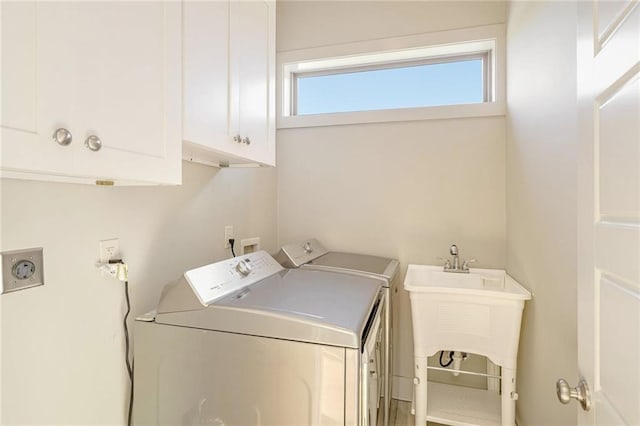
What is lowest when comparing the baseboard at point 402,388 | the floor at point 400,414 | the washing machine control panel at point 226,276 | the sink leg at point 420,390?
the floor at point 400,414

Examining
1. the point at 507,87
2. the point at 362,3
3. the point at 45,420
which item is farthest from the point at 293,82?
the point at 45,420

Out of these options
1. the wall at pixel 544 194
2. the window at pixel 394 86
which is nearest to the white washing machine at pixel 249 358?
the wall at pixel 544 194

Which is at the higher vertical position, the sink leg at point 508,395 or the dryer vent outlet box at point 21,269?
the dryer vent outlet box at point 21,269

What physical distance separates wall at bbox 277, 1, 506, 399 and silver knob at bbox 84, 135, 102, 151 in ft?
6.13

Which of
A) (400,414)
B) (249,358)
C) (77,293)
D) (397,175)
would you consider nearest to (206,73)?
(77,293)

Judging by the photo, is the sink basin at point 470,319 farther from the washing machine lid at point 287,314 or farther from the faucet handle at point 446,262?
the washing machine lid at point 287,314

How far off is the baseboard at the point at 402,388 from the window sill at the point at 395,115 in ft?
6.15

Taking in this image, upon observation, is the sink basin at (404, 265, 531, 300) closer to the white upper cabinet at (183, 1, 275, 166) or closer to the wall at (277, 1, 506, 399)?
the wall at (277, 1, 506, 399)

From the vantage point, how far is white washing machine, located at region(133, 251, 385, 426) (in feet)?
3.25

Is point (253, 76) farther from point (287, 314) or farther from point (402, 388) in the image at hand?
point (402, 388)

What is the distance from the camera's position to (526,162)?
66.1 inches

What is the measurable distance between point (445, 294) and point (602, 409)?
99 centimetres

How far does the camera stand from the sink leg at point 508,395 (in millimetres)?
1613

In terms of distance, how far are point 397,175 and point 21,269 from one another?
6.76 ft
